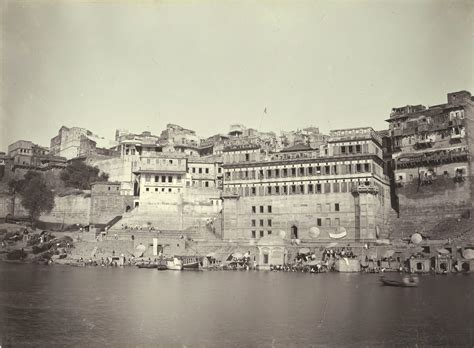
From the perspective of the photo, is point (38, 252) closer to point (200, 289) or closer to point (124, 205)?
point (124, 205)

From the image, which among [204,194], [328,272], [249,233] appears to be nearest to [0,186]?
[204,194]

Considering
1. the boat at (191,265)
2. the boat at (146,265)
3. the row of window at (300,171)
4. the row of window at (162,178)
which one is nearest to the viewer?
the boat at (191,265)

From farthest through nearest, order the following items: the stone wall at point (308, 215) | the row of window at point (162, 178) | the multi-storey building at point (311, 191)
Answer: the row of window at point (162, 178), the multi-storey building at point (311, 191), the stone wall at point (308, 215)

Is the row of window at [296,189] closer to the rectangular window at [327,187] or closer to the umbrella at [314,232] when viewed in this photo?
the rectangular window at [327,187]

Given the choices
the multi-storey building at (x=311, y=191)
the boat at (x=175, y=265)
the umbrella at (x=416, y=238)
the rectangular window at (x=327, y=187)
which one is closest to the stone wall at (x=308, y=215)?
the multi-storey building at (x=311, y=191)

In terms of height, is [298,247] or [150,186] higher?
[150,186]

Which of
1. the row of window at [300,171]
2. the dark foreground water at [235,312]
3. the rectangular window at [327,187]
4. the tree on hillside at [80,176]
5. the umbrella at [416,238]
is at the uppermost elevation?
the tree on hillside at [80,176]

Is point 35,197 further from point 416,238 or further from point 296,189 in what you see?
point 416,238

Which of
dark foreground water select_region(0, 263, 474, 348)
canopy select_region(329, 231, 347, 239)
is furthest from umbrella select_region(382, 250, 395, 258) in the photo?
canopy select_region(329, 231, 347, 239)

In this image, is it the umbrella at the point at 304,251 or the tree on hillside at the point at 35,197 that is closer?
the umbrella at the point at 304,251
